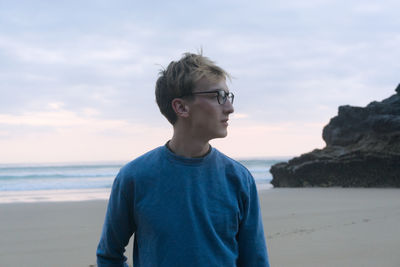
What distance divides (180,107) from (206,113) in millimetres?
132

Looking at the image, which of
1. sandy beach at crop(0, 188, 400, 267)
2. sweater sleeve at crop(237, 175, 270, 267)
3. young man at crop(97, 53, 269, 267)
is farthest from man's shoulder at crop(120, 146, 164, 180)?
sandy beach at crop(0, 188, 400, 267)

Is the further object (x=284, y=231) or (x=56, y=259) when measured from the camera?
(x=284, y=231)

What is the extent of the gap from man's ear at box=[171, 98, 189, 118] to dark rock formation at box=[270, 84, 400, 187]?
12944mm

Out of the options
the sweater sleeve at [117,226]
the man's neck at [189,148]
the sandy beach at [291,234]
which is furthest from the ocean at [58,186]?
the man's neck at [189,148]

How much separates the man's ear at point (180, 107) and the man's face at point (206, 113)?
0.07 feet

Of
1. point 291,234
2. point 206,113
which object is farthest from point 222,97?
point 291,234

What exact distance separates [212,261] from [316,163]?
46.6 feet

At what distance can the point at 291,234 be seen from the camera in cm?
614

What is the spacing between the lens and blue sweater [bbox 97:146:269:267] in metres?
1.97

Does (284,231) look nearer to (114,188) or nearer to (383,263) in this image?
(383,263)

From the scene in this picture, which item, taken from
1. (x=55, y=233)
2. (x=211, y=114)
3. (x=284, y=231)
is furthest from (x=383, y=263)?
(x=55, y=233)

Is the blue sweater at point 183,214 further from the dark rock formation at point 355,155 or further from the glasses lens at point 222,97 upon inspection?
the dark rock formation at point 355,155

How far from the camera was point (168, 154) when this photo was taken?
6.84ft

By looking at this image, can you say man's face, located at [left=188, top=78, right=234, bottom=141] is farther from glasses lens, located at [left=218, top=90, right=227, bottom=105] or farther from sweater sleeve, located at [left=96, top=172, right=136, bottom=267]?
sweater sleeve, located at [left=96, top=172, right=136, bottom=267]
